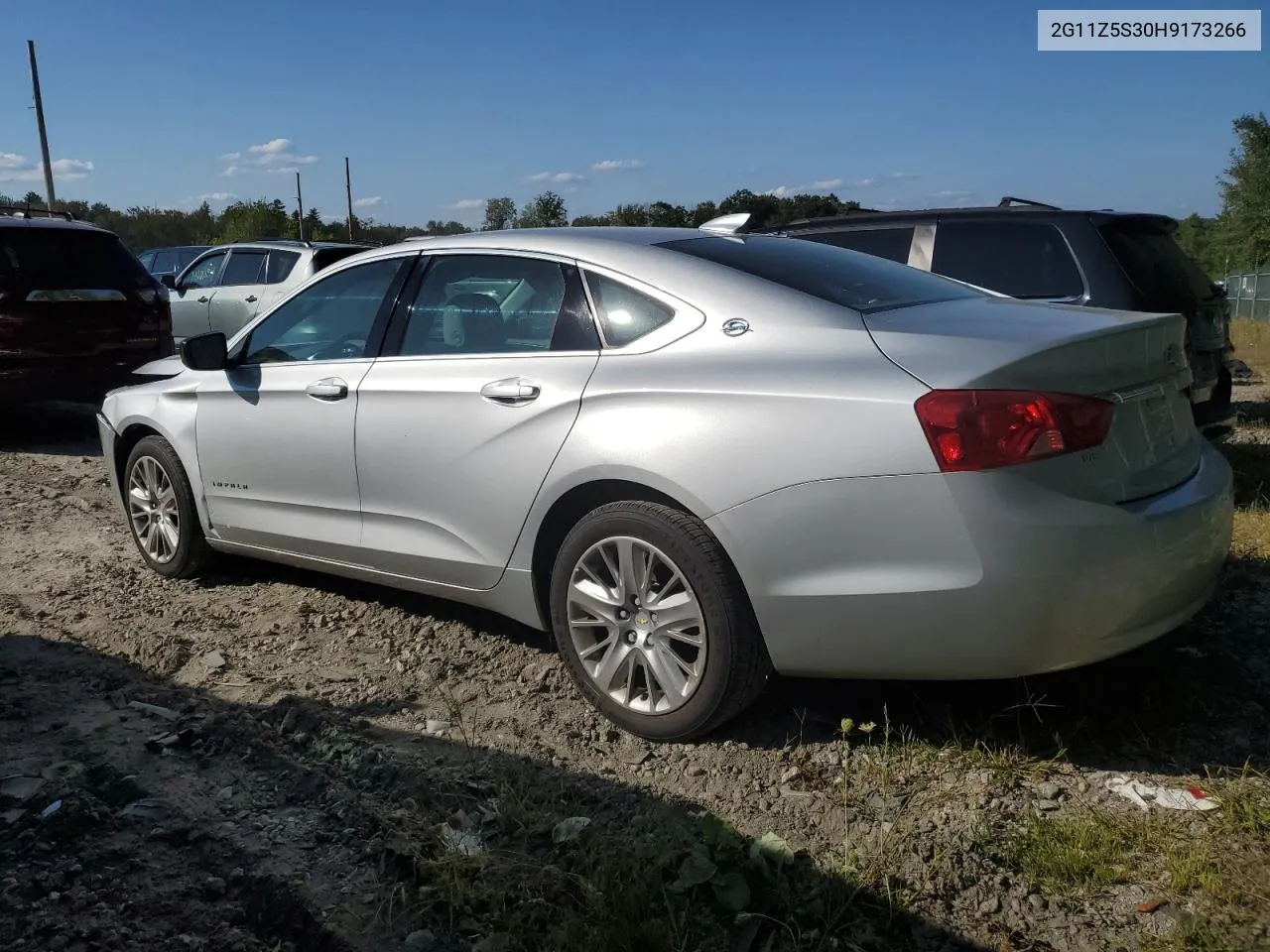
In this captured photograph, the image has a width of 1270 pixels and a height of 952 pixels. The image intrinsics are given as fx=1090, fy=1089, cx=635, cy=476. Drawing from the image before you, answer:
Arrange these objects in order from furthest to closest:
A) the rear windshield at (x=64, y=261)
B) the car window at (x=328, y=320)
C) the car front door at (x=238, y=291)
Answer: the car front door at (x=238, y=291) → the rear windshield at (x=64, y=261) → the car window at (x=328, y=320)

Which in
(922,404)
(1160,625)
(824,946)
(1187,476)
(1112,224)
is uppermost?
(1112,224)

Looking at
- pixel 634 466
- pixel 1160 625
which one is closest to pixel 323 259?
Result: pixel 634 466

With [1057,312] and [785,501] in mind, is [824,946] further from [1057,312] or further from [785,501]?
[1057,312]

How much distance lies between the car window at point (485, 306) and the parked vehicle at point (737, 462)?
0.04 ft

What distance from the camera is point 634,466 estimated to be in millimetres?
3289

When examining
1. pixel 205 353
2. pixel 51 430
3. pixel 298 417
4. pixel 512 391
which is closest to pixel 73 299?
pixel 51 430

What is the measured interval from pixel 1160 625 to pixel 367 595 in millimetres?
3300

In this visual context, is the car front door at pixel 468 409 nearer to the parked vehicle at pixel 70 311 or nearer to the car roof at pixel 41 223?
the parked vehicle at pixel 70 311

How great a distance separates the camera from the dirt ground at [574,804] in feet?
8.21

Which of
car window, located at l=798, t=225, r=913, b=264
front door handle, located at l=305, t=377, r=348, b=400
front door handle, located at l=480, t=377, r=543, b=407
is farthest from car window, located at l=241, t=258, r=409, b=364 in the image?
car window, located at l=798, t=225, r=913, b=264

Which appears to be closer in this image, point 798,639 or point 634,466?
point 798,639

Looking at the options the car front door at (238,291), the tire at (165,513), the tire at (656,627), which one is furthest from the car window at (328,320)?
the car front door at (238,291)

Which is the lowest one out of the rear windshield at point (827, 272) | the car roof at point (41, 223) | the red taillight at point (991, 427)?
the red taillight at point (991, 427)

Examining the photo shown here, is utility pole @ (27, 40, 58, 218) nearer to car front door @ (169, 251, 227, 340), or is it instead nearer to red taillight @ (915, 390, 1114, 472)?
car front door @ (169, 251, 227, 340)
